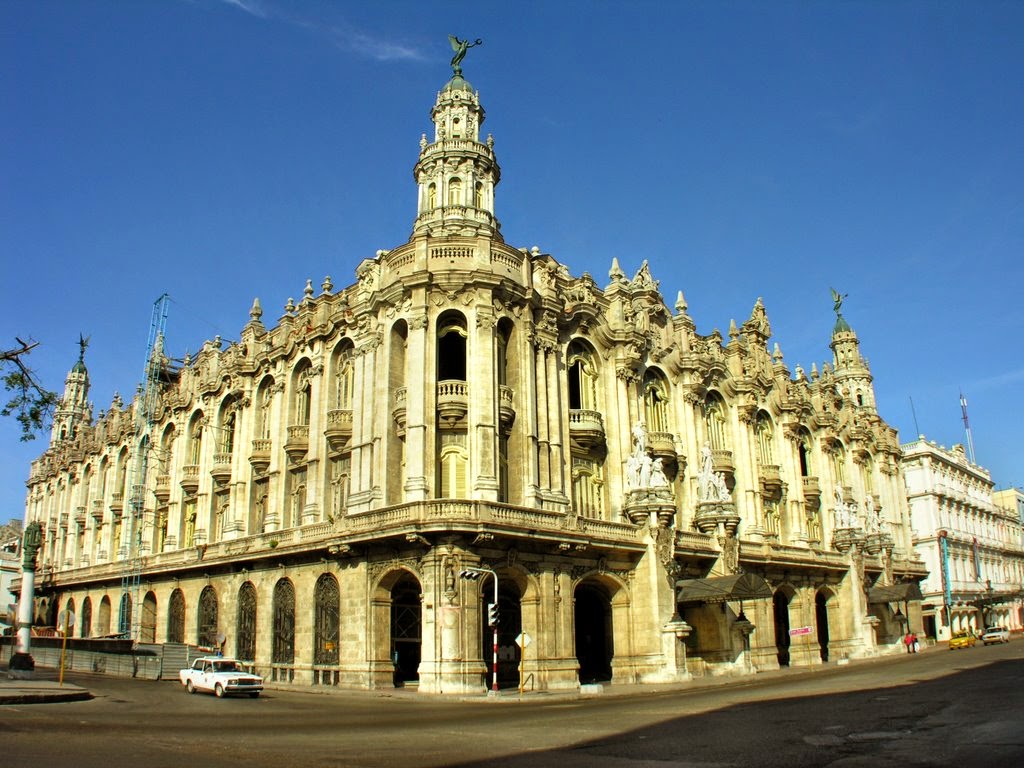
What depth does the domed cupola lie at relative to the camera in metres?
46.0

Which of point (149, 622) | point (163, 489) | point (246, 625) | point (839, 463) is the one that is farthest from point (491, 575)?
point (839, 463)

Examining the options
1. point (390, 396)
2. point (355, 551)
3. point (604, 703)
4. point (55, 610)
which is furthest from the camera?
point (55, 610)

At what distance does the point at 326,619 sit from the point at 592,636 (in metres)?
12.5

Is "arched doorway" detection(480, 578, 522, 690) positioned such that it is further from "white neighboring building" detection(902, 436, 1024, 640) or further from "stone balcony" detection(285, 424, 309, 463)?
"white neighboring building" detection(902, 436, 1024, 640)

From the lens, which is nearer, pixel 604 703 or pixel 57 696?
pixel 57 696

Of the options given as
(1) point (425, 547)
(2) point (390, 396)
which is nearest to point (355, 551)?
(1) point (425, 547)

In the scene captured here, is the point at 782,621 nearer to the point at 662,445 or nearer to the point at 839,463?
the point at 839,463

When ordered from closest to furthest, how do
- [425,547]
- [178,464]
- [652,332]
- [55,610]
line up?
[425,547] < [652,332] < [178,464] < [55,610]

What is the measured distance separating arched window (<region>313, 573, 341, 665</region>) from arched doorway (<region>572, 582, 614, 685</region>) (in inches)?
421

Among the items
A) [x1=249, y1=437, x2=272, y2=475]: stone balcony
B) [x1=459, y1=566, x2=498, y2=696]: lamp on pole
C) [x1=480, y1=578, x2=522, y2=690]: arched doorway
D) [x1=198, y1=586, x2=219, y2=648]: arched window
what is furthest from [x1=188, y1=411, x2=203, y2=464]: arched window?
[x1=459, y1=566, x2=498, y2=696]: lamp on pole

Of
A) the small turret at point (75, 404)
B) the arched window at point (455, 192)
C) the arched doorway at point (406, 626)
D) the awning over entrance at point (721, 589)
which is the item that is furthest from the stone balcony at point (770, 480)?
the small turret at point (75, 404)

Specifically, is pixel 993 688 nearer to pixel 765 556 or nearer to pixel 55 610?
pixel 765 556

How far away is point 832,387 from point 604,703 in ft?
143

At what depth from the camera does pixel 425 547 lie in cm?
3147
